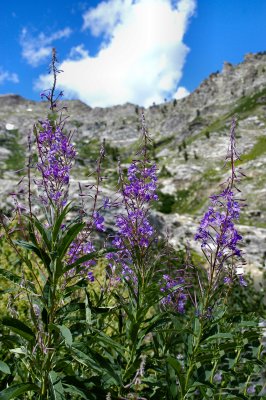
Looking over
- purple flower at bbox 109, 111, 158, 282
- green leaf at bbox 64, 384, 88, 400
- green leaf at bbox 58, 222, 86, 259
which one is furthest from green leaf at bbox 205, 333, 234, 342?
green leaf at bbox 58, 222, 86, 259

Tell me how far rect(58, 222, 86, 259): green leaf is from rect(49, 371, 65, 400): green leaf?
3.75ft

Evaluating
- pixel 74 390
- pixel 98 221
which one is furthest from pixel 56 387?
pixel 98 221

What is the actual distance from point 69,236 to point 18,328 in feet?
3.37

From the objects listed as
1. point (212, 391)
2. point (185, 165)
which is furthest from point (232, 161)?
point (185, 165)

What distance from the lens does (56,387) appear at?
3.89 m

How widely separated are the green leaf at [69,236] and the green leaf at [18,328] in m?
0.76

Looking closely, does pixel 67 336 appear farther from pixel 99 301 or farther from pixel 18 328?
pixel 99 301

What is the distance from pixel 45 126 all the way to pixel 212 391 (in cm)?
379

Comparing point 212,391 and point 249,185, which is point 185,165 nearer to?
point 249,185

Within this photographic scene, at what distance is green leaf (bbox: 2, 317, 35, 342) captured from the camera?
12.7 feet

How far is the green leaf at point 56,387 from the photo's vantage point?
382cm

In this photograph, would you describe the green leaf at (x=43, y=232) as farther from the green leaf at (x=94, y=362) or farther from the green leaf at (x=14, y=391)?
the green leaf at (x=14, y=391)

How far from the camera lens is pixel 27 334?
4059mm

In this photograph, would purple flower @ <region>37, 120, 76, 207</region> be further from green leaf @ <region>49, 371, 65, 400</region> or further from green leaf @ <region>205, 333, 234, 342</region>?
green leaf @ <region>205, 333, 234, 342</region>
